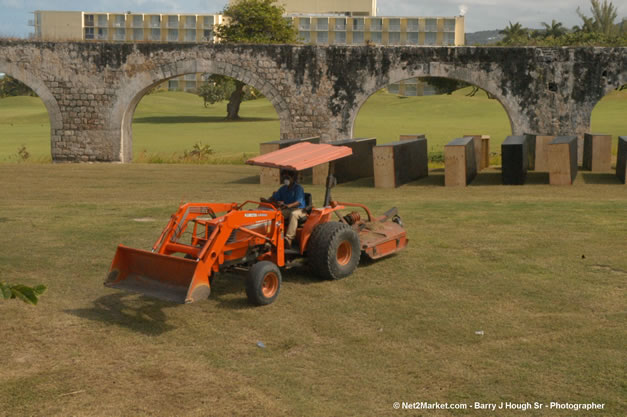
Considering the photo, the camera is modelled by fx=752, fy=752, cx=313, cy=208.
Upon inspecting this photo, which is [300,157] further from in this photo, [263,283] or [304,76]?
[304,76]

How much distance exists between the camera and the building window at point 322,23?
332 ft

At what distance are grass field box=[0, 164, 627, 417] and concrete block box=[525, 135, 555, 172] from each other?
9.14m

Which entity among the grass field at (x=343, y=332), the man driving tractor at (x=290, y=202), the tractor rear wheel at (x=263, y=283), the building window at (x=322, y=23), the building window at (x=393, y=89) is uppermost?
the building window at (x=322, y=23)

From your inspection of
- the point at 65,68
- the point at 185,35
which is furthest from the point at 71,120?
the point at 185,35

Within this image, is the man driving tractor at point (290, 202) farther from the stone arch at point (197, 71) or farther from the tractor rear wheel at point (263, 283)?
the stone arch at point (197, 71)

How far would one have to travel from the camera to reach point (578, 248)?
30.8 ft

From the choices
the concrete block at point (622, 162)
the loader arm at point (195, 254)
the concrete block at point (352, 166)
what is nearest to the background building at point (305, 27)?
the concrete block at point (352, 166)

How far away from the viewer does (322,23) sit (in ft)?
333

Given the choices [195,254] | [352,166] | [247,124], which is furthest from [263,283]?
[247,124]

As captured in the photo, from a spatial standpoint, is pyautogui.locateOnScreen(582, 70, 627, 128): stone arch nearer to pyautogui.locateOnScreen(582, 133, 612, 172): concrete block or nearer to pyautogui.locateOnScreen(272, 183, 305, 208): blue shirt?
pyautogui.locateOnScreen(582, 133, 612, 172): concrete block

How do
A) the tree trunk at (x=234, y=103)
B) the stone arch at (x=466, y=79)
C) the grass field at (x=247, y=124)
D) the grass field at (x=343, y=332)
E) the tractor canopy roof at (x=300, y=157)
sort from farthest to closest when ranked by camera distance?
the tree trunk at (x=234, y=103), the grass field at (x=247, y=124), the stone arch at (x=466, y=79), the tractor canopy roof at (x=300, y=157), the grass field at (x=343, y=332)

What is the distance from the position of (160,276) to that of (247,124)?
3864cm

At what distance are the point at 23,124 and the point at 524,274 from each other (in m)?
44.4

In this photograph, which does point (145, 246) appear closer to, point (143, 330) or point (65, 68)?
point (143, 330)
